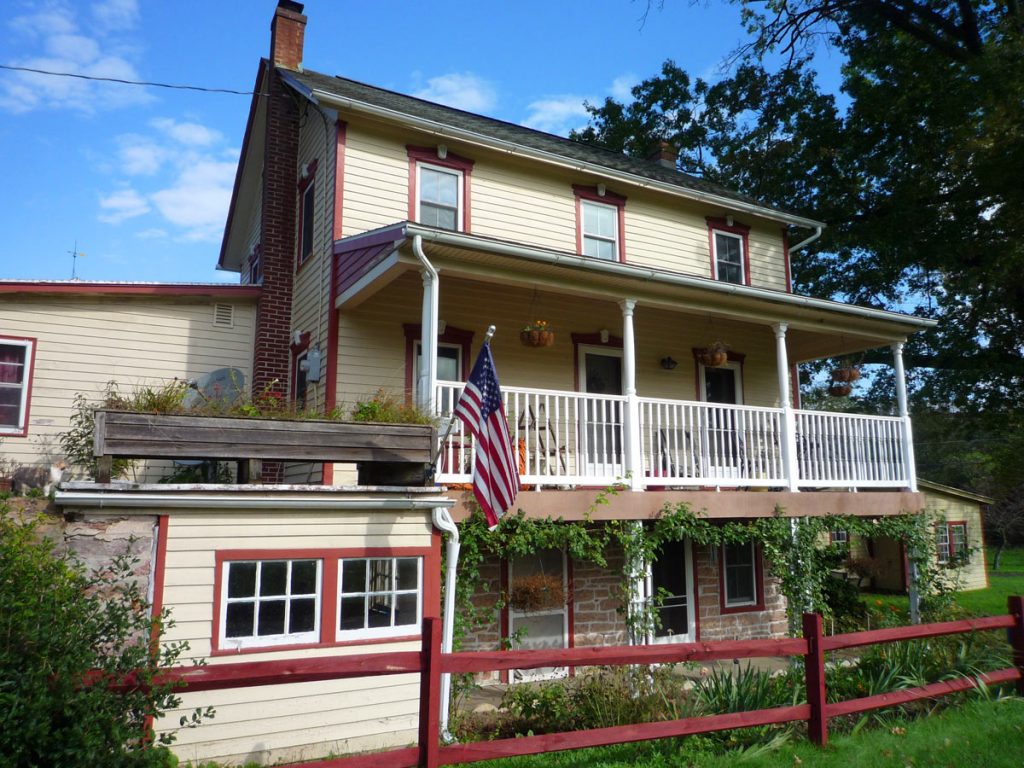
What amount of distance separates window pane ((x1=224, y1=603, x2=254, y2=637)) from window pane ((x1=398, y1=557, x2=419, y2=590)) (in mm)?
1386

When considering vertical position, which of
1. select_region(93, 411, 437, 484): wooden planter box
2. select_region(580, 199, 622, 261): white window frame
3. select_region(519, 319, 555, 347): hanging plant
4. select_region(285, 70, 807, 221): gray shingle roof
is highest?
select_region(285, 70, 807, 221): gray shingle roof

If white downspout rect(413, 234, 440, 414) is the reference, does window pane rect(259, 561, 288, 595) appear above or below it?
below

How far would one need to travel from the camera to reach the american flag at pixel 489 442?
715cm

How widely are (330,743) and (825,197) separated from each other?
21215 millimetres

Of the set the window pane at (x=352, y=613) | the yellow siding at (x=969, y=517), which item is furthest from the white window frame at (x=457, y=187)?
the yellow siding at (x=969, y=517)

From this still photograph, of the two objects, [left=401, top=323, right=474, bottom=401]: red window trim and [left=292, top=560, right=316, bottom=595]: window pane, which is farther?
[left=401, top=323, right=474, bottom=401]: red window trim

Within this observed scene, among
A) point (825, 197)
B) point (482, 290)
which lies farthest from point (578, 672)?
point (825, 197)

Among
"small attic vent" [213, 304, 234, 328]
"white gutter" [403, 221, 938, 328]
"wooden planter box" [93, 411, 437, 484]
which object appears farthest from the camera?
"small attic vent" [213, 304, 234, 328]

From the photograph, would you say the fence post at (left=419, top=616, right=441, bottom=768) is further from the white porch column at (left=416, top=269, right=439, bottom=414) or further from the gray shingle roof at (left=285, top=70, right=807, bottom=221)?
the gray shingle roof at (left=285, top=70, right=807, bottom=221)

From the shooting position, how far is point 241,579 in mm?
6605

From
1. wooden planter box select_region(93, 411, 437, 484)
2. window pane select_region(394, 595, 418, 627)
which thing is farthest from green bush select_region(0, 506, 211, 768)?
window pane select_region(394, 595, 418, 627)

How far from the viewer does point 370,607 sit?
23.4ft

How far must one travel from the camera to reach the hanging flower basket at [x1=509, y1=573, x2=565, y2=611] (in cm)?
1005

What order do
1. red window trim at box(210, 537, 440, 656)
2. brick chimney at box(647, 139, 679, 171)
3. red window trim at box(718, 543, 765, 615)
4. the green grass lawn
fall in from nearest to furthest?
the green grass lawn
red window trim at box(210, 537, 440, 656)
red window trim at box(718, 543, 765, 615)
brick chimney at box(647, 139, 679, 171)
